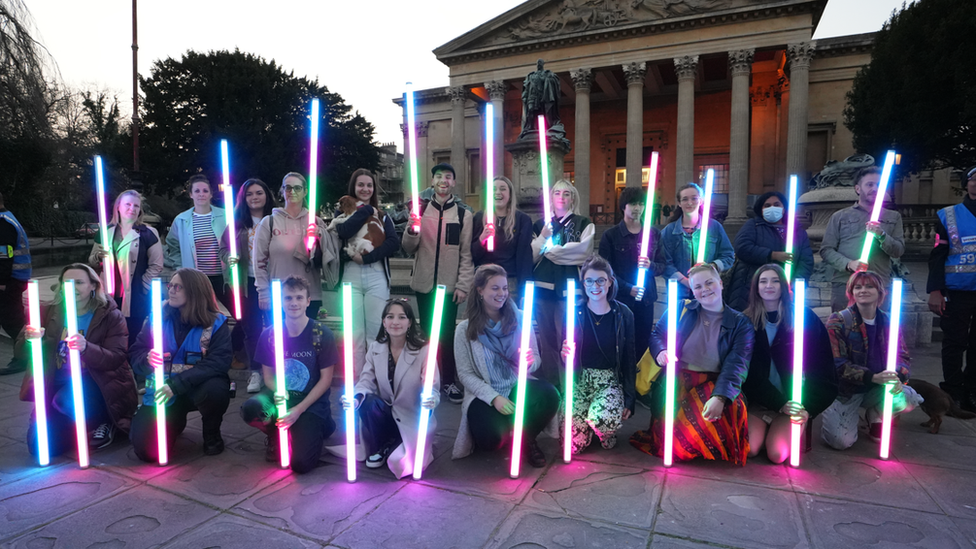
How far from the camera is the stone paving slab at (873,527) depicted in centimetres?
234

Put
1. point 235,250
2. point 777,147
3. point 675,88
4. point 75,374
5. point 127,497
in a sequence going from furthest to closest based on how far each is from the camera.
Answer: point 675,88 < point 777,147 < point 235,250 < point 75,374 < point 127,497

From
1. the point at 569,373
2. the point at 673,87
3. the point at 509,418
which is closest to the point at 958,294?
the point at 569,373

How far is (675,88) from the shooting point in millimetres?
31141

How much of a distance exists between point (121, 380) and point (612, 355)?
3.30 metres

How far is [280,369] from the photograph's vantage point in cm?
295

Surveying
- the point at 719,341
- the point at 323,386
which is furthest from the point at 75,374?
the point at 719,341

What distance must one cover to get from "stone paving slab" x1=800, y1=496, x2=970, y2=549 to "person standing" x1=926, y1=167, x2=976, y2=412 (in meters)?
2.16

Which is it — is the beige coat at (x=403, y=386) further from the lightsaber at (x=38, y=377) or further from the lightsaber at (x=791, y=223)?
the lightsaber at (x=791, y=223)

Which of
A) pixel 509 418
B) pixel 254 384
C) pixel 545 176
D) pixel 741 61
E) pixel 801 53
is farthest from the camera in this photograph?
pixel 741 61

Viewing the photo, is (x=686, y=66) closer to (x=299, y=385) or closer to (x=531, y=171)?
(x=531, y=171)

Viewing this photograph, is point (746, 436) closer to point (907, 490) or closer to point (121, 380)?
point (907, 490)

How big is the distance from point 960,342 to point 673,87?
30133 mm

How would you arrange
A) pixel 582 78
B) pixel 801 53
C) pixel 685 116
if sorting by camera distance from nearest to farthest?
pixel 801 53, pixel 685 116, pixel 582 78

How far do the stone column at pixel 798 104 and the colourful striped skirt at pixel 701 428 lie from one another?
24.1m
